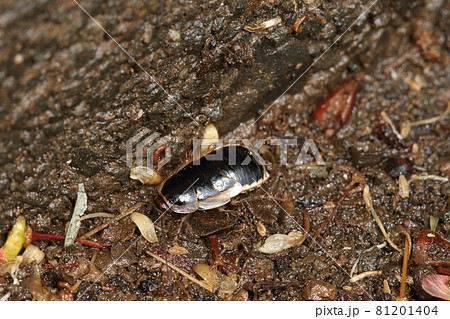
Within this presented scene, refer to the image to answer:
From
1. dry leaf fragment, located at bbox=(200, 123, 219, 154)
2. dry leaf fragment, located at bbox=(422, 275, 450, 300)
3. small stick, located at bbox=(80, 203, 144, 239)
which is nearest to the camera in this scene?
dry leaf fragment, located at bbox=(422, 275, 450, 300)

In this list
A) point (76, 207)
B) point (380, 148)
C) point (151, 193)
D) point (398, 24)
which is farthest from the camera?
point (398, 24)

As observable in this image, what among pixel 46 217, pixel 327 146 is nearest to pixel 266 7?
pixel 327 146

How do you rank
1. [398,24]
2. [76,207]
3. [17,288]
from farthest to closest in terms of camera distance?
[398,24], [76,207], [17,288]

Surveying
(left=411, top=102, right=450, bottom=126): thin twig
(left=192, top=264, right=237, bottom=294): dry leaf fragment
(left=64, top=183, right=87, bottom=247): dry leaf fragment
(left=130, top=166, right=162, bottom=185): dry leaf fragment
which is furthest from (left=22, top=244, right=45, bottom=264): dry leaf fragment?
(left=411, top=102, right=450, bottom=126): thin twig

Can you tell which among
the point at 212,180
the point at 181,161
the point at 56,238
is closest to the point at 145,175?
the point at 181,161

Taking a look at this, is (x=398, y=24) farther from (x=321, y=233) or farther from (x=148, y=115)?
(x=148, y=115)

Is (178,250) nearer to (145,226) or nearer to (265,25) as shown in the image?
(145,226)

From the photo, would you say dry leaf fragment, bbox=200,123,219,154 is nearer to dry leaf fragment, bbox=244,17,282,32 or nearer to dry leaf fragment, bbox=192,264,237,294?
dry leaf fragment, bbox=244,17,282,32
